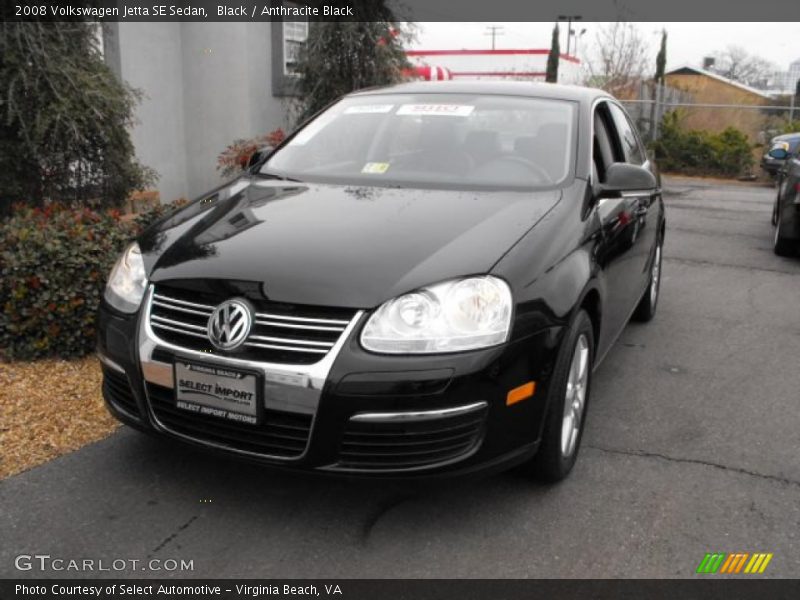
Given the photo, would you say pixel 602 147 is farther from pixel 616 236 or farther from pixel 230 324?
pixel 230 324

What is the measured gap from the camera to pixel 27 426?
3826mm

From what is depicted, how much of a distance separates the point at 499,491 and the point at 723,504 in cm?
90

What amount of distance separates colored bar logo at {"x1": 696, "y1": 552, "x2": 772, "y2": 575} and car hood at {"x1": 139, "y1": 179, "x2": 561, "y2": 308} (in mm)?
1288

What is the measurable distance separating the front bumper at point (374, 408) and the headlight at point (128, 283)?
0.49 feet

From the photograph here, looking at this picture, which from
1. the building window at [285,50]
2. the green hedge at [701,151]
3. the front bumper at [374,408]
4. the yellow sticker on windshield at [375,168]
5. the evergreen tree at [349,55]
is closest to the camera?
the front bumper at [374,408]

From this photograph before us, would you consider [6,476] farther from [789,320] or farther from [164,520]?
[789,320]

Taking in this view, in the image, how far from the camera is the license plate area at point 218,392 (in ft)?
8.92

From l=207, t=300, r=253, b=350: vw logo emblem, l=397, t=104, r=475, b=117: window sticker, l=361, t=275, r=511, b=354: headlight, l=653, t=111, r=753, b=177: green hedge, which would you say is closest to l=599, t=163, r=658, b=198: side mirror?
l=397, t=104, r=475, b=117: window sticker

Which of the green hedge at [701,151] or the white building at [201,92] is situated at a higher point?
the white building at [201,92]

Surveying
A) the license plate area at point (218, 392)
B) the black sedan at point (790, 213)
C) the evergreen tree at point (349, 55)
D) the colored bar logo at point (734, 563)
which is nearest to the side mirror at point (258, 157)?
the license plate area at point (218, 392)

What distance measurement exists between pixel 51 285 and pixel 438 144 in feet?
7.47

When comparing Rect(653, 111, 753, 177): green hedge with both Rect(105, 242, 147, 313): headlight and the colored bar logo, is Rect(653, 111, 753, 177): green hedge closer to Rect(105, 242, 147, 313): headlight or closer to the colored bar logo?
the colored bar logo

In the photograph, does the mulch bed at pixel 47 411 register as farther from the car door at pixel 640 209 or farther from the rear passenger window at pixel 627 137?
the rear passenger window at pixel 627 137
